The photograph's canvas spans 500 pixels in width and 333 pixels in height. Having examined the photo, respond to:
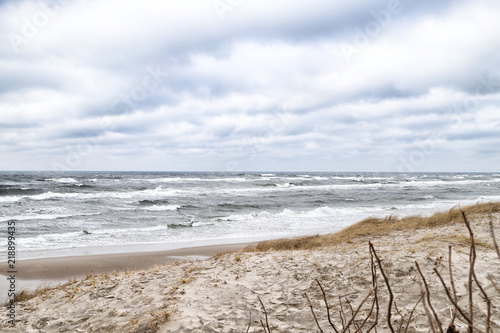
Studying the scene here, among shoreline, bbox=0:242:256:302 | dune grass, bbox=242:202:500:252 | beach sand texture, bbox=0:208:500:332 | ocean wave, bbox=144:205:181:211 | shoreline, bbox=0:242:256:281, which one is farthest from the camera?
ocean wave, bbox=144:205:181:211

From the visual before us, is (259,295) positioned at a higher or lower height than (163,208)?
higher

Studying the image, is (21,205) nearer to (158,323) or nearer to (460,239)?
(158,323)

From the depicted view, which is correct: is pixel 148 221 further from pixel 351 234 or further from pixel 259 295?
pixel 259 295

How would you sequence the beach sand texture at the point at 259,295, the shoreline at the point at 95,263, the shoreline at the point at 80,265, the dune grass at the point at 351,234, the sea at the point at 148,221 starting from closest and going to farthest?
the beach sand texture at the point at 259,295, the shoreline at the point at 80,265, the shoreline at the point at 95,263, the dune grass at the point at 351,234, the sea at the point at 148,221

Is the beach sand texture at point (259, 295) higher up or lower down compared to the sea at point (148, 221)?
higher up

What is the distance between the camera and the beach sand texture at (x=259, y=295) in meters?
4.69

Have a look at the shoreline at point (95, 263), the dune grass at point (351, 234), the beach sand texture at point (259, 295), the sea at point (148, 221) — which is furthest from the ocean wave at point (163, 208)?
the beach sand texture at point (259, 295)

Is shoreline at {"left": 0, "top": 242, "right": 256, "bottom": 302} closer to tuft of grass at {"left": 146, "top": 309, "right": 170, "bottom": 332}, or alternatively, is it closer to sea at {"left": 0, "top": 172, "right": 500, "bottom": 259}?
sea at {"left": 0, "top": 172, "right": 500, "bottom": 259}

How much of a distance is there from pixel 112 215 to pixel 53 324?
1588 cm

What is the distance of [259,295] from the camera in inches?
221

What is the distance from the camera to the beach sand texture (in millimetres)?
4688

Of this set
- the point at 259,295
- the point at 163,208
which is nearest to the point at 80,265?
the point at 259,295

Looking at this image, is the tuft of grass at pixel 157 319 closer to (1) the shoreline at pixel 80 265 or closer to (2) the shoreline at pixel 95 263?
(1) the shoreline at pixel 80 265

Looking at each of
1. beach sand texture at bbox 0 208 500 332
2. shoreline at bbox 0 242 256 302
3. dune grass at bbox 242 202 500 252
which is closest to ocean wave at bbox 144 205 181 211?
shoreline at bbox 0 242 256 302
